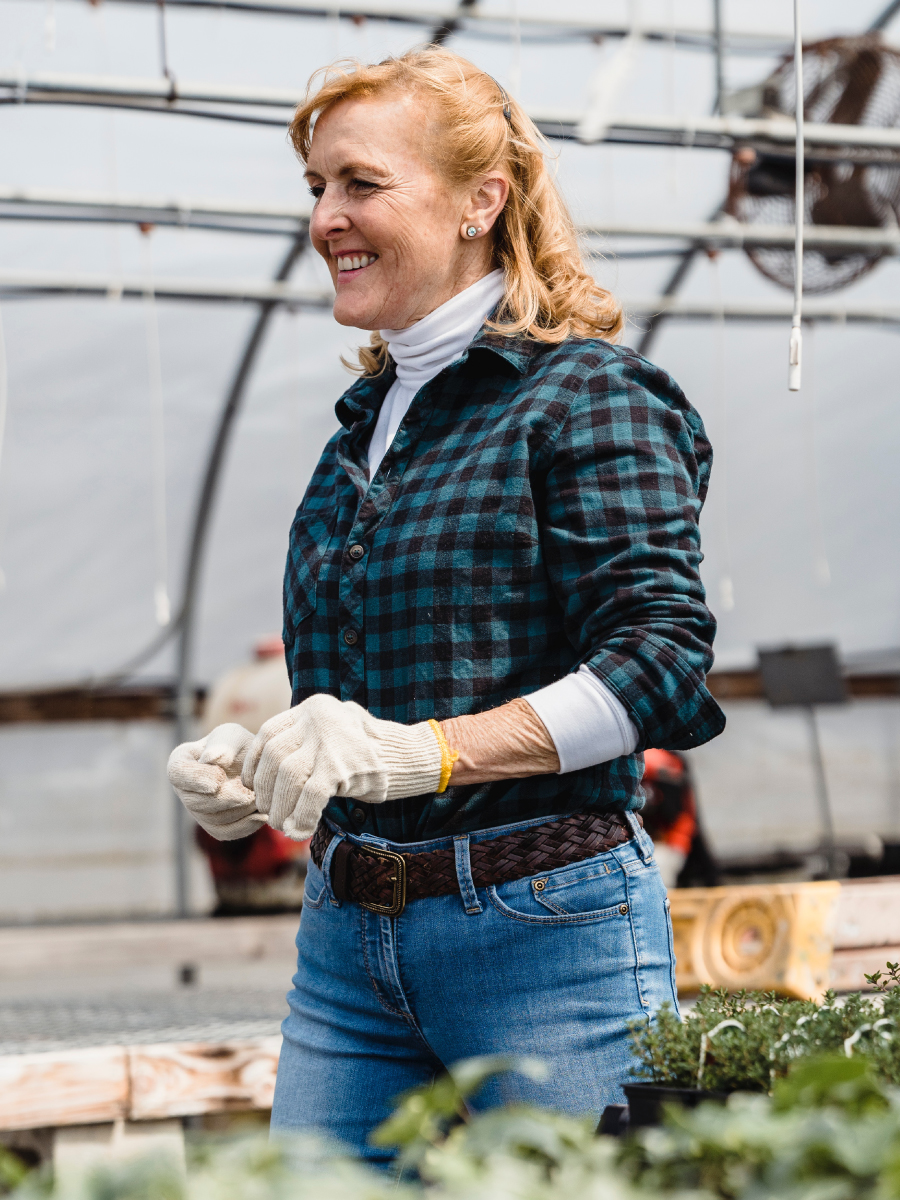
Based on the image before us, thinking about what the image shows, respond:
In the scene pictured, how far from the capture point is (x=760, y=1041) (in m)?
0.85

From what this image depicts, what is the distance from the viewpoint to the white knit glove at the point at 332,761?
1122mm

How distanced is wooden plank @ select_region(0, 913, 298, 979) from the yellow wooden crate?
1.94 m

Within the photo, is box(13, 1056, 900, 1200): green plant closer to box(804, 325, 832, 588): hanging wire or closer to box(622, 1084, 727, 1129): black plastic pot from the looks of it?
box(622, 1084, 727, 1129): black plastic pot

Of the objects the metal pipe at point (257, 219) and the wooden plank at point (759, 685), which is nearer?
the metal pipe at point (257, 219)

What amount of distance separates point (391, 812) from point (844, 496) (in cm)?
554

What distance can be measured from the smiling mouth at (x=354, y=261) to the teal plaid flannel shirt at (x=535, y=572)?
144 millimetres

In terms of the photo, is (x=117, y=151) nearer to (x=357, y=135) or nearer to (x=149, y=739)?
(x=149, y=739)

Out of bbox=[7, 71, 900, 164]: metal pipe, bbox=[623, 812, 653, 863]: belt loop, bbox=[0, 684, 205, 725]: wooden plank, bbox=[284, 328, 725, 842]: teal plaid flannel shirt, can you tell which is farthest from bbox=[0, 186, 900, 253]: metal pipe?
bbox=[623, 812, 653, 863]: belt loop

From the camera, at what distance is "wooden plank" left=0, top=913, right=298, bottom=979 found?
14.5 ft

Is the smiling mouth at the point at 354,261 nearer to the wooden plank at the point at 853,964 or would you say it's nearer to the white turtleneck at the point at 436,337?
the white turtleneck at the point at 436,337

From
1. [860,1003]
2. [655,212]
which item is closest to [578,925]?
[860,1003]

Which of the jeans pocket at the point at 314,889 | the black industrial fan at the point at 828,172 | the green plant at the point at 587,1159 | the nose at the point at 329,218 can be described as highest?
the black industrial fan at the point at 828,172

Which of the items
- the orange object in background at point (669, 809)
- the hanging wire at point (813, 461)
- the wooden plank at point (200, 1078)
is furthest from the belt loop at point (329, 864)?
the hanging wire at point (813, 461)

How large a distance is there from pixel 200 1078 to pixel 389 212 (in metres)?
1.31
